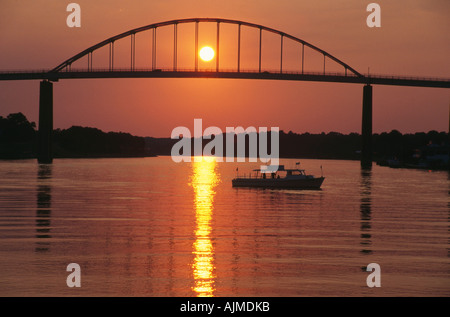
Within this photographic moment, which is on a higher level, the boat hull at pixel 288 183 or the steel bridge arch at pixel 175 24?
the steel bridge arch at pixel 175 24

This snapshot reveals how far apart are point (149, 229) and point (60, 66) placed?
14076cm

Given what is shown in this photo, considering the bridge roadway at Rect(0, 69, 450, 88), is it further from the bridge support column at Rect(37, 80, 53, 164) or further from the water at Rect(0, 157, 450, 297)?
the water at Rect(0, 157, 450, 297)

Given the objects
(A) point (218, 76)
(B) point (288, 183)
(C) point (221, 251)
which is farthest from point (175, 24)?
(C) point (221, 251)

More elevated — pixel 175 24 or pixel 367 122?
pixel 175 24

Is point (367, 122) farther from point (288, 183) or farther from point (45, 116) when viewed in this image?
point (288, 183)

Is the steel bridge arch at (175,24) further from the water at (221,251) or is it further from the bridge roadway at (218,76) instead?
the water at (221,251)

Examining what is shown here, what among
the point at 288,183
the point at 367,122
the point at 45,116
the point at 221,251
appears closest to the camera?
the point at 221,251

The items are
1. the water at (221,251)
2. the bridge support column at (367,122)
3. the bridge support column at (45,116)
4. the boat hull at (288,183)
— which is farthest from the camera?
the bridge support column at (367,122)

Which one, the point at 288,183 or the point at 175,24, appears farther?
the point at 175,24

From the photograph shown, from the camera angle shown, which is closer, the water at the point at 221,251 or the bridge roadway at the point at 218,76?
the water at the point at 221,251

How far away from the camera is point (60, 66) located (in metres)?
168

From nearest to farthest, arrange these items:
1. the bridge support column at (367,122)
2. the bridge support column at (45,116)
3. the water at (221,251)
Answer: the water at (221,251), the bridge support column at (45,116), the bridge support column at (367,122)

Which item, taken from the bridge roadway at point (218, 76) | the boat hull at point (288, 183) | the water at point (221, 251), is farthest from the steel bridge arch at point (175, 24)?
the water at point (221, 251)

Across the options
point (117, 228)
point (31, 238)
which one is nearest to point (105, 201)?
point (117, 228)
